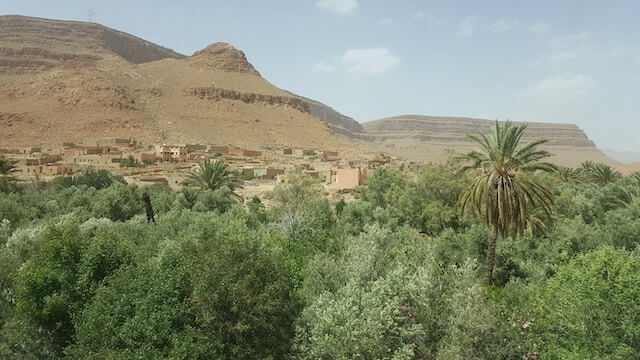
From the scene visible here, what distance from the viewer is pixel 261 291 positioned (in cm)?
983

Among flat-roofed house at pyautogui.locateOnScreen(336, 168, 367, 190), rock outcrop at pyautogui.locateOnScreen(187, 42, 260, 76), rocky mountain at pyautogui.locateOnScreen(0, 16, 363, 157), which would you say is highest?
rock outcrop at pyautogui.locateOnScreen(187, 42, 260, 76)

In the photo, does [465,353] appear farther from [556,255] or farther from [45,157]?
[45,157]

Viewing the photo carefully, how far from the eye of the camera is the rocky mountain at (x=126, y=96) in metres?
80.2

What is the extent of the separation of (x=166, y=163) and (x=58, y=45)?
3667 inches

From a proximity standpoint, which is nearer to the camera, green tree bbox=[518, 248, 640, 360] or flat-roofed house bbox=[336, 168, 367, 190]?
green tree bbox=[518, 248, 640, 360]

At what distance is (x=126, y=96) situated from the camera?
91.1m

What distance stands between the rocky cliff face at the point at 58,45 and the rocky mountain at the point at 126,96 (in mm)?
245

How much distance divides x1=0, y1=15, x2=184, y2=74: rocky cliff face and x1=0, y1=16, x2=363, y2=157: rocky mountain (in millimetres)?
245

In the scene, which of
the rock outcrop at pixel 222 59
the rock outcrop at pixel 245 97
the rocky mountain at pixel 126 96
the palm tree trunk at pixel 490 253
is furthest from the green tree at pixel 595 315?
the rock outcrop at pixel 222 59

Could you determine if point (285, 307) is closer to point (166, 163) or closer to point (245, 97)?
point (166, 163)

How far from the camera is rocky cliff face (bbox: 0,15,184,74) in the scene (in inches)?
4326

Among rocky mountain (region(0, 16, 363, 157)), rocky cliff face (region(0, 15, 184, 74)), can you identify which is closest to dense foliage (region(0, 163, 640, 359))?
rocky mountain (region(0, 16, 363, 157))

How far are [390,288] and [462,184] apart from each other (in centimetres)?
1710

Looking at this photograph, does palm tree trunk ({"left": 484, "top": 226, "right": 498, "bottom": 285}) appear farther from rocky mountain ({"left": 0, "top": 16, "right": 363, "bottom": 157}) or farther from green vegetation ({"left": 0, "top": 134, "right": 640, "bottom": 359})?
rocky mountain ({"left": 0, "top": 16, "right": 363, "bottom": 157})
